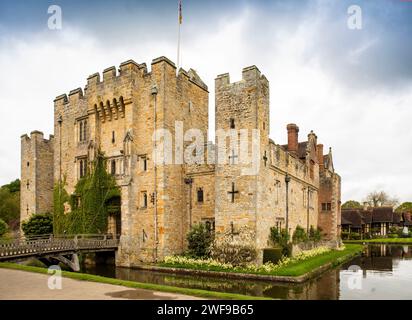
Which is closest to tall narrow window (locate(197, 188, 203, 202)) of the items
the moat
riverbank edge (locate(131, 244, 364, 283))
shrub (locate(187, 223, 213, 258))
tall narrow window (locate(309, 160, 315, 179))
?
shrub (locate(187, 223, 213, 258))

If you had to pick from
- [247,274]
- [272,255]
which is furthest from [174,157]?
[247,274]

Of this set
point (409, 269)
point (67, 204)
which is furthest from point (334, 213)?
point (67, 204)

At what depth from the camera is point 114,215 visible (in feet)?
86.2

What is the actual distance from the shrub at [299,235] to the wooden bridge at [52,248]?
13.5 m

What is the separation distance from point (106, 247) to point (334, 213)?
22.3 metres

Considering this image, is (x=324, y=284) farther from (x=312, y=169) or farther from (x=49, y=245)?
(x=312, y=169)

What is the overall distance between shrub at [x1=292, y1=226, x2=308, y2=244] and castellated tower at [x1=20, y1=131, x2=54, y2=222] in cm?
2383

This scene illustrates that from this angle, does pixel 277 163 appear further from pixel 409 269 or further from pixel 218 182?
pixel 409 269

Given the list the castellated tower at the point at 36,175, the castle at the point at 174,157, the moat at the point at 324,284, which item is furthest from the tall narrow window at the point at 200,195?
the castellated tower at the point at 36,175

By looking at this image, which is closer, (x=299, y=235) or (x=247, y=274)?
(x=247, y=274)

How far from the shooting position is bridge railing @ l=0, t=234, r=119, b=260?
57.6 ft

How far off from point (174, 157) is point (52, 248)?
9.96 metres

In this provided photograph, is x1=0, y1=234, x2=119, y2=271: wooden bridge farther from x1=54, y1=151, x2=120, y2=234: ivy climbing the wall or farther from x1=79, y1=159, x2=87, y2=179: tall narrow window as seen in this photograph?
x1=79, y1=159, x2=87, y2=179: tall narrow window
